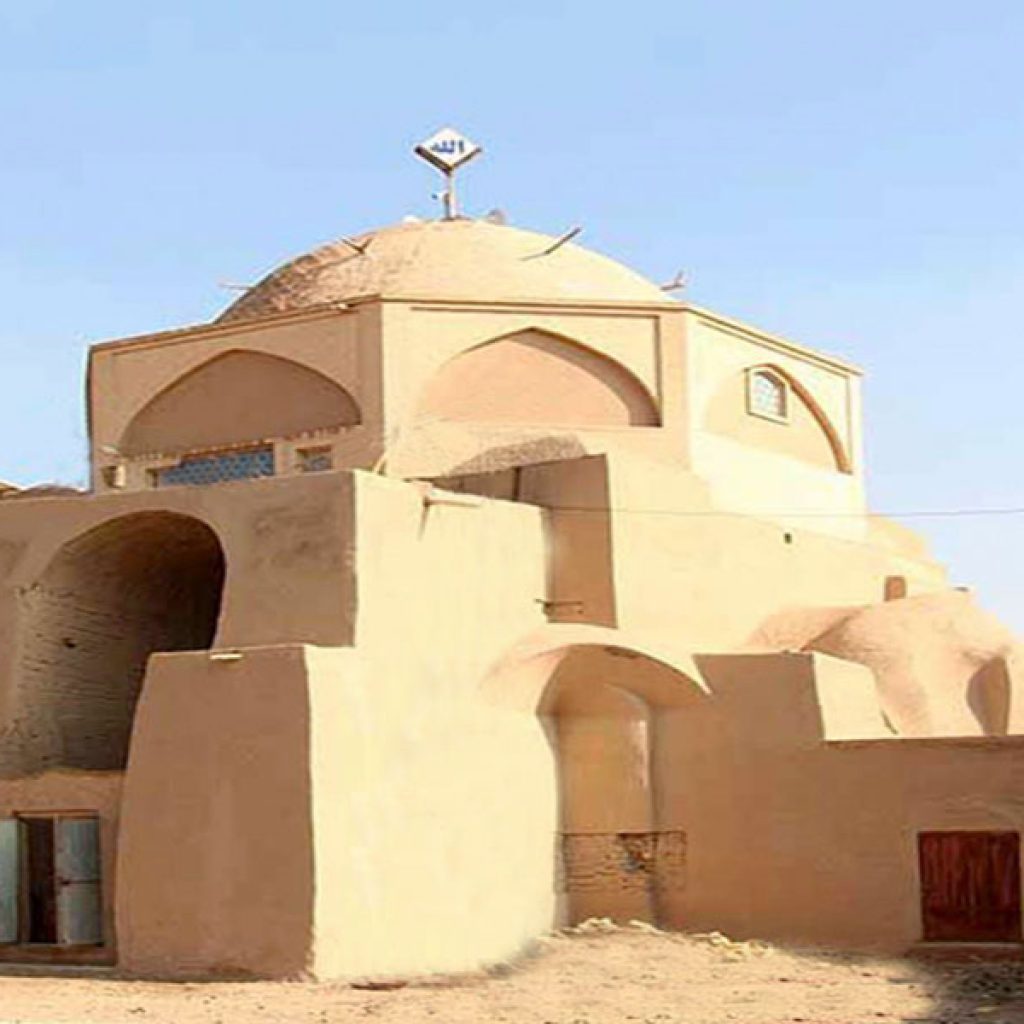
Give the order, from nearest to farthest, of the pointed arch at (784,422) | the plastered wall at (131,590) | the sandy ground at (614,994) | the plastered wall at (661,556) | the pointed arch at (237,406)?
the sandy ground at (614,994) → the plastered wall at (131,590) → the plastered wall at (661,556) → the pointed arch at (237,406) → the pointed arch at (784,422)

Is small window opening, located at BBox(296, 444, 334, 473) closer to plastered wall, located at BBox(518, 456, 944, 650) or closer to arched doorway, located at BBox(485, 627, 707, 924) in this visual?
plastered wall, located at BBox(518, 456, 944, 650)

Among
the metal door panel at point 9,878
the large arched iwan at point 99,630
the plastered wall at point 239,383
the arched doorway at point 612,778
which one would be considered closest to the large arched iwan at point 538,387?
the plastered wall at point 239,383

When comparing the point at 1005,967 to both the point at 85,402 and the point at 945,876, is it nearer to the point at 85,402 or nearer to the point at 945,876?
the point at 945,876

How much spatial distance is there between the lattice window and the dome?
1.49 m

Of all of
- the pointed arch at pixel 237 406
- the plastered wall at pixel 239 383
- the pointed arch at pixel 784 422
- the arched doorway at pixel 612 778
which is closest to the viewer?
the arched doorway at pixel 612 778

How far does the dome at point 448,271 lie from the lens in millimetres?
20875

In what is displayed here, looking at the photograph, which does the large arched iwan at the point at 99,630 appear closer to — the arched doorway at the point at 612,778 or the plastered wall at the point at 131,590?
the plastered wall at the point at 131,590

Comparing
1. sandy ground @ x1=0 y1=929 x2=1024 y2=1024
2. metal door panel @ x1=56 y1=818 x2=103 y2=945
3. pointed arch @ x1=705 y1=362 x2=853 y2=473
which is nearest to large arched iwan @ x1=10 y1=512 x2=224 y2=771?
metal door panel @ x1=56 y1=818 x2=103 y2=945

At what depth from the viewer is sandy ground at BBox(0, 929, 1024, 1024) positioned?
44.3 ft

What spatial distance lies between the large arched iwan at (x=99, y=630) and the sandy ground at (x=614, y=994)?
2432mm

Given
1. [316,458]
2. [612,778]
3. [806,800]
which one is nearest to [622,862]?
[612,778]

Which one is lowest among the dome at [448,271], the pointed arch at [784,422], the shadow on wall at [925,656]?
the shadow on wall at [925,656]

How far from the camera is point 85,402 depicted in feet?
73.1

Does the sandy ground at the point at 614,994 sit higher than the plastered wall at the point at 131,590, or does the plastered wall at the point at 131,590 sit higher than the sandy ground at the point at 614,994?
the plastered wall at the point at 131,590
